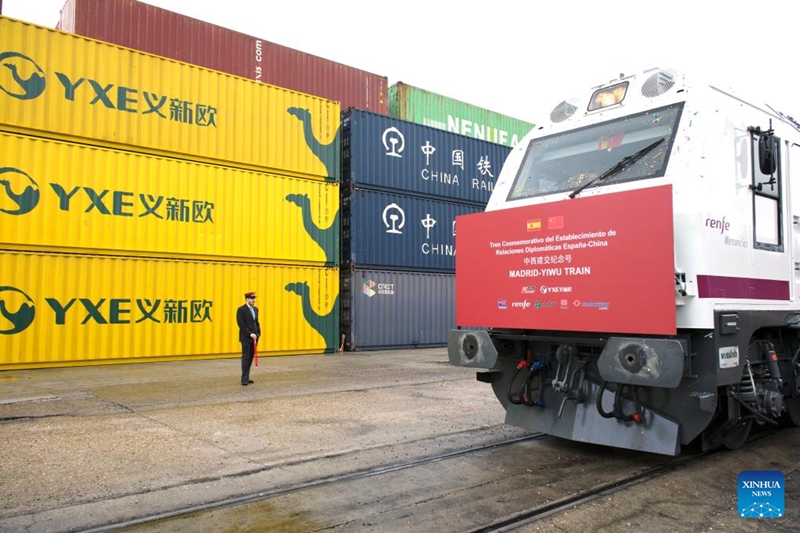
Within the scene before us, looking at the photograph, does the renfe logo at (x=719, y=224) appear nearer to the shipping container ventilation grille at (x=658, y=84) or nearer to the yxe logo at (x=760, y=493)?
the shipping container ventilation grille at (x=658, y=84)

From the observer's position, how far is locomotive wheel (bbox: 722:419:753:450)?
5.19 metres

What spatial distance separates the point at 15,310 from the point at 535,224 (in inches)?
432

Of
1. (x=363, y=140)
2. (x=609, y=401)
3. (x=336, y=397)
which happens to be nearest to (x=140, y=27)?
(x=363, y=140)

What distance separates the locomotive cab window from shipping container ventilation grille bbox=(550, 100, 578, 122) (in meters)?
1.59

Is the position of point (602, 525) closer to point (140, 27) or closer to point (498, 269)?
point (498, 269)

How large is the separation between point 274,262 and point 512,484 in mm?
11343

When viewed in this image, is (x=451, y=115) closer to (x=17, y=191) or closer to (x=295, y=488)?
(x=17, y=191)

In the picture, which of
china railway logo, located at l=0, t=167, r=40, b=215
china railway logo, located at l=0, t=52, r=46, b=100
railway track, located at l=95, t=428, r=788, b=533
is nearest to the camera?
railway track, located at l=95, t=428, r=788, b=533

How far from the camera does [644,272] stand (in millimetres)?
4215

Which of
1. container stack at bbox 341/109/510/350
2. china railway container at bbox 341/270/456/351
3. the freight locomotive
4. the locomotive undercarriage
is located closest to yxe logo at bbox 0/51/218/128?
container stack at bbox 341/109/510/350

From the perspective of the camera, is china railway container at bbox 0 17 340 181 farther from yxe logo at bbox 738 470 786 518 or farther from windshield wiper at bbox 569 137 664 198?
yxe logo at bbox 738 470 786 518

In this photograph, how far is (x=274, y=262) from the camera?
1500 cm

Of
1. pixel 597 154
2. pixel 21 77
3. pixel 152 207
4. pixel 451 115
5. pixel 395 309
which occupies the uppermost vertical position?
pixel 451 115

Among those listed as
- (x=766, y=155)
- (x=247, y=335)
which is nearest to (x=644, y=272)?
(x=766, y=155)
